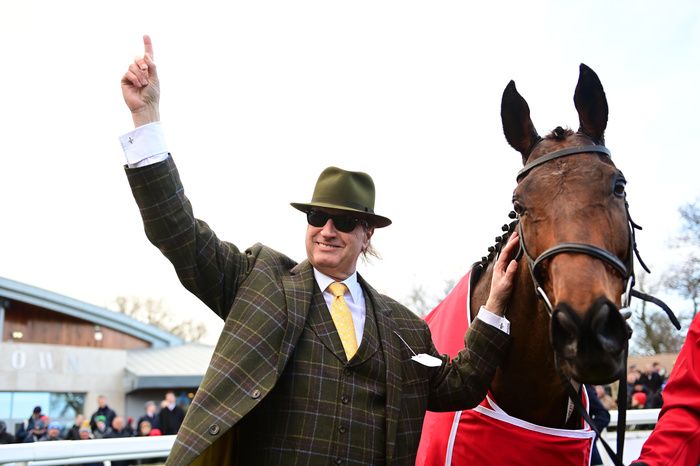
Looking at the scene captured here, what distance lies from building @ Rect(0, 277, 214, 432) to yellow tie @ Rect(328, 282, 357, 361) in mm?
17857

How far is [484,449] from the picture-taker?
2.96 m

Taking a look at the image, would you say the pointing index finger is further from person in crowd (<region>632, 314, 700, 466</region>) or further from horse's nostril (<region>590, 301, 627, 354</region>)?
person in crowd (<region>632, 314, 700, 466</region>)

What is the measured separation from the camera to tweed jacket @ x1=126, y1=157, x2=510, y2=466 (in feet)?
7.25

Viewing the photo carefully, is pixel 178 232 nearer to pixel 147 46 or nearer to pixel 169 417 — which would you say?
pixel 147 46

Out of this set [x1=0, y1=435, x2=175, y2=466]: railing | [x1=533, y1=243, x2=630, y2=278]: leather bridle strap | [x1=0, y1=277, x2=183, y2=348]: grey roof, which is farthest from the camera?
[x1=0, y1=277, x2=183, y2=348]: grey roof

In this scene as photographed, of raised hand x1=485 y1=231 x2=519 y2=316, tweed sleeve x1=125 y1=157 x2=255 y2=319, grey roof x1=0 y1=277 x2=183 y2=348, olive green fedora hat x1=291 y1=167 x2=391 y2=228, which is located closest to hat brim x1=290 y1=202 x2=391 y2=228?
olive green fedora hat x1=291 y1=167 x2=391 y2=228

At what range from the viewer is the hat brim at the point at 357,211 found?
276 cm

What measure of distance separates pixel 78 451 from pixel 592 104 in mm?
2991

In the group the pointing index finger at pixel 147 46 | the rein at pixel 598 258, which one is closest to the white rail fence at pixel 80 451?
the pointing index finger at pixel 147 46

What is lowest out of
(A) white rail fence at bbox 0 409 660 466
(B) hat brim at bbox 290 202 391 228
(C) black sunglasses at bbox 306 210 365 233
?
(A) white rail fence at bbox 0 409 660 466

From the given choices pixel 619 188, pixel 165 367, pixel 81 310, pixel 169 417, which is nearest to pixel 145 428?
pixel 169 417

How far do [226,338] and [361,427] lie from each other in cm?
60

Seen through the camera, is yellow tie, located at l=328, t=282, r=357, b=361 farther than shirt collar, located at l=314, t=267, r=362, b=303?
No

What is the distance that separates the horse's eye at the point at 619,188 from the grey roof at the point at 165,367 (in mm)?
19667
